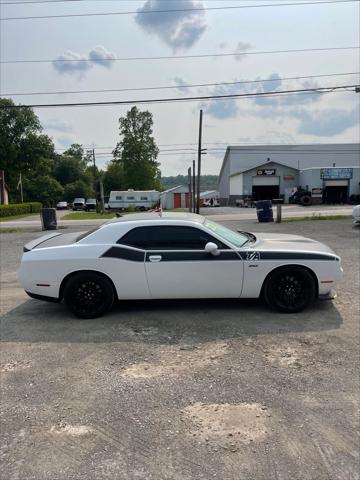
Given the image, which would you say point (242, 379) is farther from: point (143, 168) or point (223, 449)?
point (143, 168)

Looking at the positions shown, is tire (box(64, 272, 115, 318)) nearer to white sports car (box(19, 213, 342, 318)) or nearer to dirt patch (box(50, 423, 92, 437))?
white sports car (box(19, 213, 342, 318))

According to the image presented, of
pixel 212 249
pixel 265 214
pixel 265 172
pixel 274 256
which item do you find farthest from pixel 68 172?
pixel 274 256

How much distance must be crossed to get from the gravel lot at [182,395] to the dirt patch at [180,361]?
0.02 metres

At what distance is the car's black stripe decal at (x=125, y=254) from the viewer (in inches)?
206

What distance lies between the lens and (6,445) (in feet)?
9.02

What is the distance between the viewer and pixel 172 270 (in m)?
5.19

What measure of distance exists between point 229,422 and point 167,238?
9.21 feet

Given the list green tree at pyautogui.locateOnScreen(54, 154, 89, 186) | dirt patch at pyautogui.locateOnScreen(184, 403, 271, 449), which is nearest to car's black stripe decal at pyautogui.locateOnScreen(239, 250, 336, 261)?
dirt patch at pyautogui.locateOnScreen(184, 403, 271, 449)

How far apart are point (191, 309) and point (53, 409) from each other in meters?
2.61

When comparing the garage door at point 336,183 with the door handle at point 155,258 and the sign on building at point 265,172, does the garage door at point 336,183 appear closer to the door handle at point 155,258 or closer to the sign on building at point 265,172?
the sign on building at point 265,172

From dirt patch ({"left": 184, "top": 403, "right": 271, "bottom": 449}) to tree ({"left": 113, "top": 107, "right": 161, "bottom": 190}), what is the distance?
69.7 metres

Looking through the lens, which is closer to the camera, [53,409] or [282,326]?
[53,409]

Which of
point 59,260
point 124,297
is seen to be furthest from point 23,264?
point 124,297

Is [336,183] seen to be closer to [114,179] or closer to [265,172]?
[265,172]
